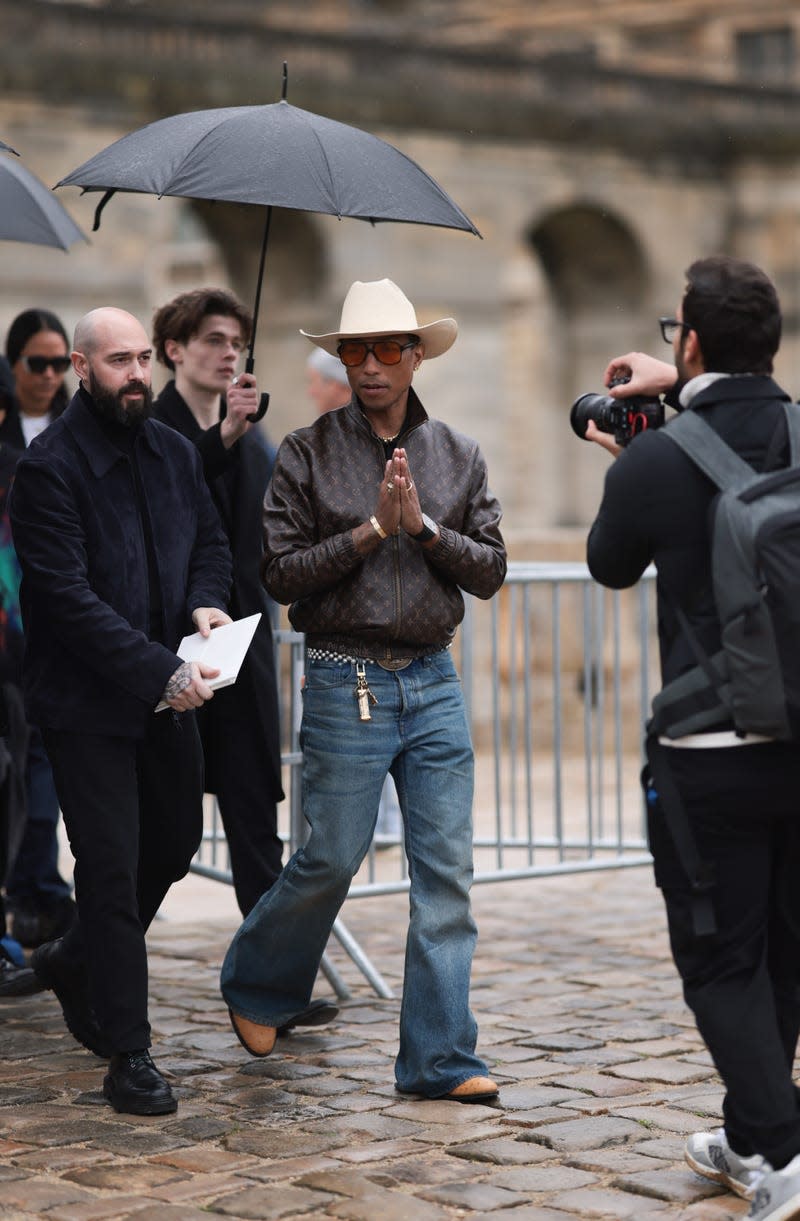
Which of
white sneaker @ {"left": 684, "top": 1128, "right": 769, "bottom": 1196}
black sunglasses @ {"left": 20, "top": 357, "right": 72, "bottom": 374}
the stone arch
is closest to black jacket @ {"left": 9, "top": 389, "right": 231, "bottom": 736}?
white sneaker @ {"left": 684, "top": 1128, "right": 769, "bottom": 1196}

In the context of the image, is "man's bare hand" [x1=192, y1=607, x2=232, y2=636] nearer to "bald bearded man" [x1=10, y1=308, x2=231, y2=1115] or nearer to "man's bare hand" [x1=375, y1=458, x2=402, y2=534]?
"bald bearded man" [x1=10, y1=308, x2=231, y2=1115]

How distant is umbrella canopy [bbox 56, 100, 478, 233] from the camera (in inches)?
255

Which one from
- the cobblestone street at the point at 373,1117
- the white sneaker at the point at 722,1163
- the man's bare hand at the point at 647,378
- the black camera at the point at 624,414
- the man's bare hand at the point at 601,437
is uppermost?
the man's bare hand at the point at 647,378

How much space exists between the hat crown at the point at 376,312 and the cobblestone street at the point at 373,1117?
202 centimetres

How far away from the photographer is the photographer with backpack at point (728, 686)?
4.85 m

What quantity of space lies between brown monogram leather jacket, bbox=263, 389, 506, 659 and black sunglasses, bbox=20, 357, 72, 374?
2.59 meters

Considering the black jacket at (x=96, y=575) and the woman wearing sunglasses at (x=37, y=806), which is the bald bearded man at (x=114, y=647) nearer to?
the black jacket at (x=96, y=575)

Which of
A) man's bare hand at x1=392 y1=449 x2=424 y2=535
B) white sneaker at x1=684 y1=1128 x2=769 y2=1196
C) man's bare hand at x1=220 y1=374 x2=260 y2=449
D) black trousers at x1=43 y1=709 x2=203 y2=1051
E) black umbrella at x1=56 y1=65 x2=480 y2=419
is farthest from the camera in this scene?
man's bare hand at x1=220 y1=374 x2=260 y2=449

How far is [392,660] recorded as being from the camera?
620cm

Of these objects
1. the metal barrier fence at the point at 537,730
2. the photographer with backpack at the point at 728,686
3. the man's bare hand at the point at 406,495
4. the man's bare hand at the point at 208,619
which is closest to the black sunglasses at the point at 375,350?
the man's bare hand at the point at 406,495

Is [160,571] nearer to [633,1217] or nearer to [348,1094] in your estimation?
[348,1094]

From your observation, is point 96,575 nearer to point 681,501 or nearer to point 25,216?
point 681,501

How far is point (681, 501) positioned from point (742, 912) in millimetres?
869

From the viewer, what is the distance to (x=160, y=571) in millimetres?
6273
